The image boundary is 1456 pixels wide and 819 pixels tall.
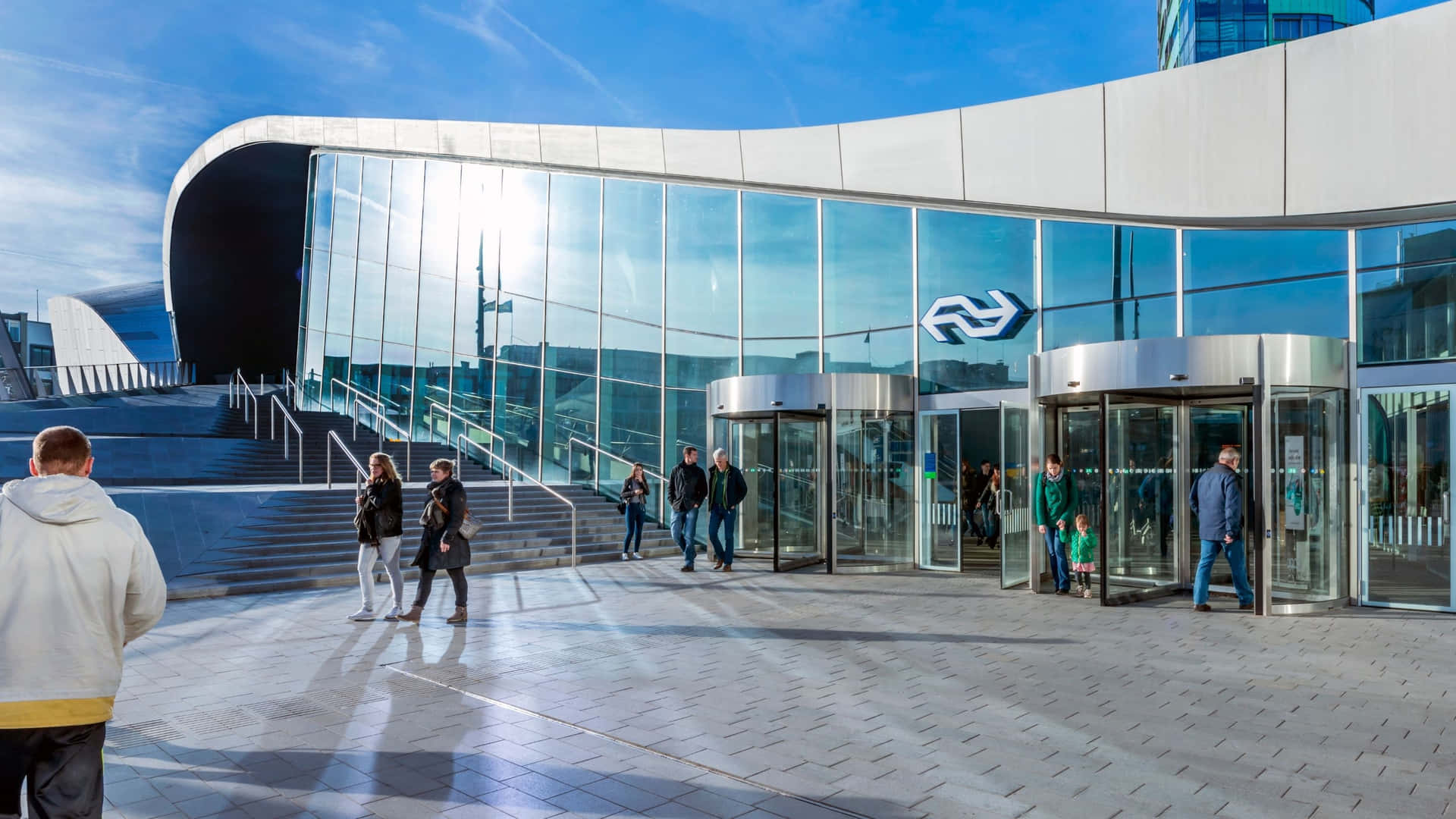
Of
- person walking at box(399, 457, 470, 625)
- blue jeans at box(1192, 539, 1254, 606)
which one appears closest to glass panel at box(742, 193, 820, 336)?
blue jeans at box(1192, 539, 1254, 606)

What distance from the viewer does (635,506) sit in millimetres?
14805

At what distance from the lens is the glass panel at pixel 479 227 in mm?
22531

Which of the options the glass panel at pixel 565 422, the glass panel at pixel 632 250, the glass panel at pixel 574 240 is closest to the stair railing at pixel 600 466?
the glass panel at pixel 565 422

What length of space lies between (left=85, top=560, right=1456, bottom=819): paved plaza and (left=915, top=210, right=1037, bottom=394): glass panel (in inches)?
187

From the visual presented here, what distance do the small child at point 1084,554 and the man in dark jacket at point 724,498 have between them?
14.8 ft

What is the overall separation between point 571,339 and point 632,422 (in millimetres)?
2740

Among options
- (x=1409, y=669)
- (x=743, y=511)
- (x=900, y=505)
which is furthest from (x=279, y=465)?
(x=1409, y=669)

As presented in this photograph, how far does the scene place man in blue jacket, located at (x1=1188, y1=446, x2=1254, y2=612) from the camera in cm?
973

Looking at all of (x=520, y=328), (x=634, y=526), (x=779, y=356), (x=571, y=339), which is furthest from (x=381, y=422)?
(x=779, y=356)

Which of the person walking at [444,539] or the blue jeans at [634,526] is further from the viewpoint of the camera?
the blue jeans at [634,526]

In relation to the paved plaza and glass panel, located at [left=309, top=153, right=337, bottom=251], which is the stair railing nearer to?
the paved plaza

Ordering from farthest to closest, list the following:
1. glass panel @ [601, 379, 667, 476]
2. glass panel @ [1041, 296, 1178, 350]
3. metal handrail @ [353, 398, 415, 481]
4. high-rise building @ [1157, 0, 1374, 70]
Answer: high-rise building @ [1157, 0, 1374, 70], metal handrail @ [353, 398, 415, 481], glass panel @ [601, 379, 667, 476], glass panel @ [1041, 296, 1178, 350]

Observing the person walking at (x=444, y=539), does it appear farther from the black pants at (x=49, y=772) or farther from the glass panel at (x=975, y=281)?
the glass panel at (x=975, y=281)

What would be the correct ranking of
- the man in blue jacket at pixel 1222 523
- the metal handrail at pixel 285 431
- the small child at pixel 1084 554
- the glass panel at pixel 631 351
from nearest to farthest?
the man in blue jacket at pixel 1222 523
the small child at pixel 1084 554
the metal handrail at pixel 285 431
the glass panel at pixel 631 351
